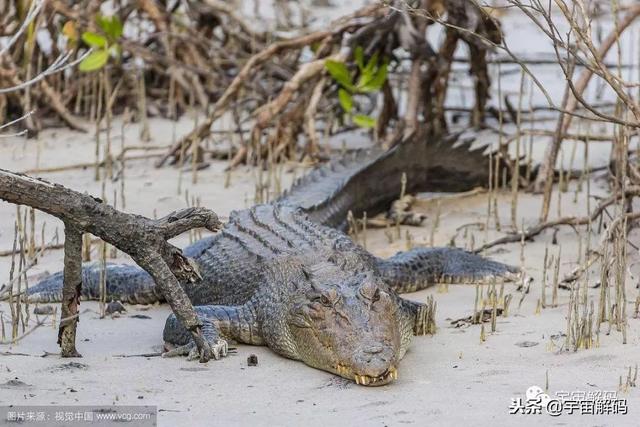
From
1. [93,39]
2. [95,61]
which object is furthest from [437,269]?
[93,39]

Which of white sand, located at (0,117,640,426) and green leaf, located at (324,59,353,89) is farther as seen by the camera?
green leaf, located at (324,59,353,89)

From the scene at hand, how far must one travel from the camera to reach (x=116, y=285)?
5.87 metres

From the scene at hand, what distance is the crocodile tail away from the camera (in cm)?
699

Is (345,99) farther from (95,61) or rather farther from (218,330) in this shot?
(218,330)

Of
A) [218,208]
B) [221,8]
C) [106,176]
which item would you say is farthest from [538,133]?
[221,8]

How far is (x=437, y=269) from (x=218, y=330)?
1.63 meters

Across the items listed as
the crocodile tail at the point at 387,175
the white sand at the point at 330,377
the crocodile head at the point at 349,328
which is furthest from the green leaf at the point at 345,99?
the crocodile head at the point at 349,328

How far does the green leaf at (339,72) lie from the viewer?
7.91 meters

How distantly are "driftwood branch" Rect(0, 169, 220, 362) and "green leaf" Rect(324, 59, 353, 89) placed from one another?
140 inches

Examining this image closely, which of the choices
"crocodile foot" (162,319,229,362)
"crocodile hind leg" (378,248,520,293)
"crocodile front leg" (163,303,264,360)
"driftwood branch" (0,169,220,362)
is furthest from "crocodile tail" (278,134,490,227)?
"driftwood branch" (0,169,220,362)

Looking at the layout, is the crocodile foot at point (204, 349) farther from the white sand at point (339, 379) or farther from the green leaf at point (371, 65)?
the green leaf at point (371, 65)

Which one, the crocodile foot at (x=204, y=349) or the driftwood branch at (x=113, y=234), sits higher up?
the driftwood branch at (x=113, y=234)

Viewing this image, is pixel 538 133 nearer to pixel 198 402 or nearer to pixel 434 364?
pixel 434 364

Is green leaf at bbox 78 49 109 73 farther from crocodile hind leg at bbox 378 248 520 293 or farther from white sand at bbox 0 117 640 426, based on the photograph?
crocodile hind leg at bbox 378 248 520 293
